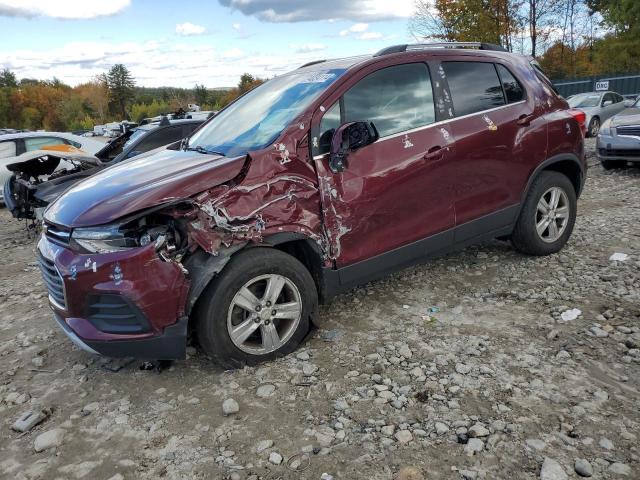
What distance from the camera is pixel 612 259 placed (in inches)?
183

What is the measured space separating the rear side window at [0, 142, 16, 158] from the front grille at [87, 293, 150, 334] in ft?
31.6

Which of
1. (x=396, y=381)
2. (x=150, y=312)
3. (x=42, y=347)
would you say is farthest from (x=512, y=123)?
(x=42, y=347)

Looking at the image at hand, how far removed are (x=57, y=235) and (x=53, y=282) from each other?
11.5 inches

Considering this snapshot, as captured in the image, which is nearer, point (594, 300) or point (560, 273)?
point (594, 300)

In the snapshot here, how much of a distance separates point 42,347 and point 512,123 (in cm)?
421

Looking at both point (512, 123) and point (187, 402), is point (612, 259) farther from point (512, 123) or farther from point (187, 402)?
point (187, 402)

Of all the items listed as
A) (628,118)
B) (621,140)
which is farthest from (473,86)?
(628,118)

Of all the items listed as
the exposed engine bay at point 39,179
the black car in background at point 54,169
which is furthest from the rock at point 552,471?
the exposed engine bay at point 39,179

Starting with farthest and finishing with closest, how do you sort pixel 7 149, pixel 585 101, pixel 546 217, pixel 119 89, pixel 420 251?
1. pixel 119 89
2. pixel 585 101
3. pixel 7 149
4. pixel 546 217
5. pixel 420 251

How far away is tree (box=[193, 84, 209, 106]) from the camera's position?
9674cm

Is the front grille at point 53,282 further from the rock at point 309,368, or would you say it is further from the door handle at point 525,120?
the door handle at point 525,120

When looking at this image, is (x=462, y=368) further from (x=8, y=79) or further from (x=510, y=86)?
(x=8, y=79)

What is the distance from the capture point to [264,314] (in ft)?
10.6

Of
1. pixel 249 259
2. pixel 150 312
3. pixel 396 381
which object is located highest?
pixel 249 259
